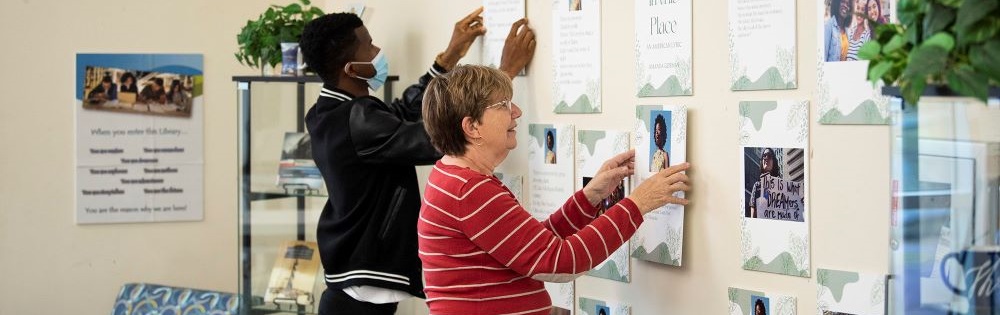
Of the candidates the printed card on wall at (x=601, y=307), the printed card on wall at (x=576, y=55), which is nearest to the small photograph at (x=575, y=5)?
the printed card on wall at (x=576, y=55)

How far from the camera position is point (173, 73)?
3.92 m

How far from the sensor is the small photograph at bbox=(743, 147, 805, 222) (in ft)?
6.46

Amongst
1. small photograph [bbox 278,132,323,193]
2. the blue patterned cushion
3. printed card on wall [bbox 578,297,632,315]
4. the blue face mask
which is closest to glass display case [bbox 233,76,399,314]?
small photograph [bbox 278,132,323,193]

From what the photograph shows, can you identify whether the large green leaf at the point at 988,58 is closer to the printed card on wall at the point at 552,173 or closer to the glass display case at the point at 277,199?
the printed card on wall at the point at 552,173

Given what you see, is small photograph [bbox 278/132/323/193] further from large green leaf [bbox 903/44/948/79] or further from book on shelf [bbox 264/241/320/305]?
large green leaf [bbox 903/44/948/79]

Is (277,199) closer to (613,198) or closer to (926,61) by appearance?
(613,198)

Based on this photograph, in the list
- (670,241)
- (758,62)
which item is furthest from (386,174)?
(758,62)

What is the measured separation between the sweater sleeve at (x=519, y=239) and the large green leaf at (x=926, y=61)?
812 millimetres

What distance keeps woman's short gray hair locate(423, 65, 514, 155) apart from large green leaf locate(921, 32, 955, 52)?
0.94 m

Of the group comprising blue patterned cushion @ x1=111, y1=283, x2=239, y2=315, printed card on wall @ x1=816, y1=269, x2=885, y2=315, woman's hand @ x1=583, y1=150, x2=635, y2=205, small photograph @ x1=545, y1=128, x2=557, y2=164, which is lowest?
blue patterned cushion @ x1=111, y1=283, x2=239, y2=315

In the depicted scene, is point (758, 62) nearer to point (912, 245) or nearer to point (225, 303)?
point (912, 245)

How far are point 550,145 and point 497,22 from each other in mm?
357

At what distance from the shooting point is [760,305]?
2.07 m

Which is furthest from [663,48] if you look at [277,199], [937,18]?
[277,199]
